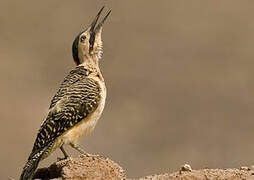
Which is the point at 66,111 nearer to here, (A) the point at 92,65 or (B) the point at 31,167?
(B) the point at 31,167

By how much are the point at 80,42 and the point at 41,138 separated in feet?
6.42

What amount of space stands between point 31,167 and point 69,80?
1.59 meters

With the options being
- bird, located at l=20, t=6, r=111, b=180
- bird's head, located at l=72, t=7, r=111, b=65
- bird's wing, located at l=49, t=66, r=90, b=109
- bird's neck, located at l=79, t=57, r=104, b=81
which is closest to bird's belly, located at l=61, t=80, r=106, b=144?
bird, located at l=20, t=6, r=111, b=180

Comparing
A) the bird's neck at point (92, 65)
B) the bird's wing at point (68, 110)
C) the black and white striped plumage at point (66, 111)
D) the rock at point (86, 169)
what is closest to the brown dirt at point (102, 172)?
the rock at point (86, 169)

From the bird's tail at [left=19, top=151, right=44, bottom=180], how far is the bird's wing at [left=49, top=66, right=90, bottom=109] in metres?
0.78

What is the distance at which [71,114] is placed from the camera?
12.0m

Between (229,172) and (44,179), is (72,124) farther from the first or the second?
(229,172)

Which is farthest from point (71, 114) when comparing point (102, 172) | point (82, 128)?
point (102, 172)

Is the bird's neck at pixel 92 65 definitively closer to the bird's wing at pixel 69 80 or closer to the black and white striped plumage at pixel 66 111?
the bird's wing at pixel 69 80

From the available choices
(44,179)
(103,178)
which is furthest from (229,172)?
(44,179)

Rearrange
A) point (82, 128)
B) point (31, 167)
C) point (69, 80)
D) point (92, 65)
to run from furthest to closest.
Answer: point (92, 65), point (69, 80), point (82, 128), point (31, 167)

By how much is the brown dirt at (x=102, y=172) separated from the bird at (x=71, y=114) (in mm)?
281

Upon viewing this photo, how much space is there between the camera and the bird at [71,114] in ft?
38.3

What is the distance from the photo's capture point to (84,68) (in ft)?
42.1
